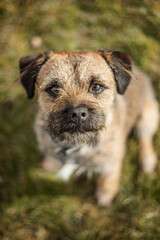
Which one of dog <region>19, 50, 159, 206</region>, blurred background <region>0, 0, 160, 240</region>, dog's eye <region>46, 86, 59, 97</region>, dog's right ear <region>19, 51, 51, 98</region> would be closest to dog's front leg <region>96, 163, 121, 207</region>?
blurred background <region>0, 0, 160, 240</region>

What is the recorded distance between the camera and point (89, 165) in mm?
3531

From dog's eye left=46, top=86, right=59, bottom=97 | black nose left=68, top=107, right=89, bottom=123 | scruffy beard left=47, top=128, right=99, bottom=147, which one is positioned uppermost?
dog's eye left=46, top=86, right=59, bottom=97

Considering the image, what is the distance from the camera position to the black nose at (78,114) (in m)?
2.64

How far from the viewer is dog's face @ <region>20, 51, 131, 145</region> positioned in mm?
2771

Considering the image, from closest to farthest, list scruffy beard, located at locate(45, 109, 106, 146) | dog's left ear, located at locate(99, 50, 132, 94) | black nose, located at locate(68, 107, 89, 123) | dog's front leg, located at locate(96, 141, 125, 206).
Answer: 1. black nose, located at locate(68, 107, 89, 123)
2. scruffy beard, located at locate(45, 109, 106, 146)
3. dog's left ear, located at locate(99, 50, 132, 94)
4. dog's front leg, located at locate(96, 141, 125, 206)

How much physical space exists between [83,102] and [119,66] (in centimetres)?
62

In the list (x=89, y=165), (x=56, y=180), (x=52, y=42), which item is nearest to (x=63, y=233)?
(x=56, y=180)

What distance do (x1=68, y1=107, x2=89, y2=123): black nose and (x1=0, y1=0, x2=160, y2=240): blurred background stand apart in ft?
6.11

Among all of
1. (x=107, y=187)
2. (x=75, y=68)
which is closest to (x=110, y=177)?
(x=107, y=187)

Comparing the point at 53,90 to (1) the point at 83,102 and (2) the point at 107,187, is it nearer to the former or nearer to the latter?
(1) the point at 83,102

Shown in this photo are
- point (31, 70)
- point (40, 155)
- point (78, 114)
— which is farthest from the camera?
point (40, 155)

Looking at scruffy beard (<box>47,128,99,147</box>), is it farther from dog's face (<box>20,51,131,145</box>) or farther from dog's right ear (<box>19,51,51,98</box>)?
dog's right ear (<box>19,51,51,98</box>)

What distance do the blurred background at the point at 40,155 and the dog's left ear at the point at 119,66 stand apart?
5.83 feet

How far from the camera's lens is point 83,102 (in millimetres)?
Answer: 2799
